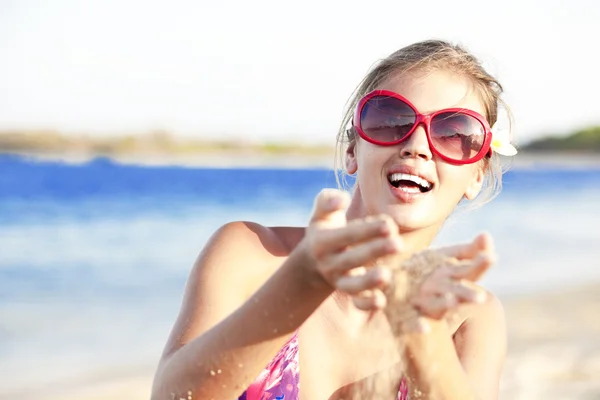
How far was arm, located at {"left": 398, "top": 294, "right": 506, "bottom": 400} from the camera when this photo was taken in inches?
83.7

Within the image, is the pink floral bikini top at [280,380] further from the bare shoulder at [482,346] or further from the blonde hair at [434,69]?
the blonde hair at [434,69]

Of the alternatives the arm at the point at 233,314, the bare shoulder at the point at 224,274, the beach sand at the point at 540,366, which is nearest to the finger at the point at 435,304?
the arm at the point at 233,314

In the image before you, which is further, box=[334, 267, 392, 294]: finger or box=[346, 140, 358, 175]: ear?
box=[346, 140, 358, 175]: ear

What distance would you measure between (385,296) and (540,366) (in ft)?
15.1

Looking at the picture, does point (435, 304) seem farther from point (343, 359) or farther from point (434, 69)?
point (434, 69)

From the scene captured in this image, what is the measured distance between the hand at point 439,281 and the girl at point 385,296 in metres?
0.02

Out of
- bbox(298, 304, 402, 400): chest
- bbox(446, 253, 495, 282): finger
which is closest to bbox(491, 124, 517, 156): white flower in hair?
bbox(298, 304, 402, 400): chest

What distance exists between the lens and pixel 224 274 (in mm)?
2684

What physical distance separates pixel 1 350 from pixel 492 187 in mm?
4956

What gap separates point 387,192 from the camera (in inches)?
109

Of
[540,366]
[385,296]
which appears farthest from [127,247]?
[385,296]

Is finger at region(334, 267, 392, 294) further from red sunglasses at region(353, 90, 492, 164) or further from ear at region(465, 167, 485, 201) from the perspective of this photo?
ear at region(465, 167, 485, 201)

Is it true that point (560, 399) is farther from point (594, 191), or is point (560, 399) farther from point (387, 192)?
point (594, 191)

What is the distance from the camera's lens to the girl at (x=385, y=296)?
2.10 metres
